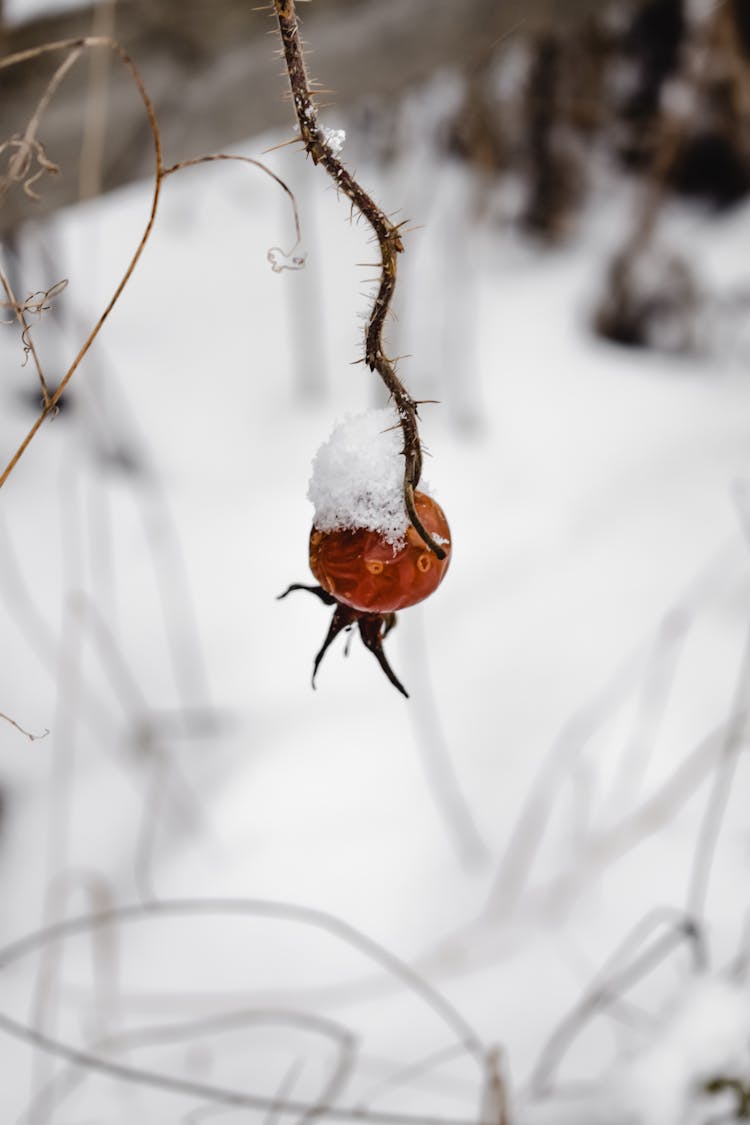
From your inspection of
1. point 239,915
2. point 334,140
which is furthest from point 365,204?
point 239,915

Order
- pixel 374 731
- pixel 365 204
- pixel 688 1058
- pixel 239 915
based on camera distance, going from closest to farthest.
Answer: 1. pixel 365 204
2. pixel 688 1058
3. pixel 239 915
4. pixel 374 731

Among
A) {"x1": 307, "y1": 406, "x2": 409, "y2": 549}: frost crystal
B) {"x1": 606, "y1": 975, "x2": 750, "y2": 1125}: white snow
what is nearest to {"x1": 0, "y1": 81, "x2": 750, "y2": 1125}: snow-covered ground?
{"x1": 606, "y1": 975, "x2": 750, "y2": 1125}: white snow

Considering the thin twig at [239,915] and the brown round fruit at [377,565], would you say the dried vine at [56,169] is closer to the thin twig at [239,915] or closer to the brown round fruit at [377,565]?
the brown round fruit at [377,565]

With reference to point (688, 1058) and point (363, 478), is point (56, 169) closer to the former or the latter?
point (363, 478)

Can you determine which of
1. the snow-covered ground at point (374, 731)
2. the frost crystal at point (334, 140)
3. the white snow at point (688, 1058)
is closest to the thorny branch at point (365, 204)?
the frost crystal at point (334, 140)

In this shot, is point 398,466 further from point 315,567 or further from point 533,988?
point 533,988

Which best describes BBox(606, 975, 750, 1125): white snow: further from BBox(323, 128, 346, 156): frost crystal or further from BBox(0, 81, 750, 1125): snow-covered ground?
BBox(323, 128, 346, 156): frost crystal

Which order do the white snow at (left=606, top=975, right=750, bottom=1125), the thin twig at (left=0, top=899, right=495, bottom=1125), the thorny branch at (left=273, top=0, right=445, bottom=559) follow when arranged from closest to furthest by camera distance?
the thorny branch at (left=273, top=0, right=445, bottom=559)
the white snow at (left=606, top=975, right=750, bottom=1125)
the thin twig at (left=0, top=899, right=495, bottom=1125)
